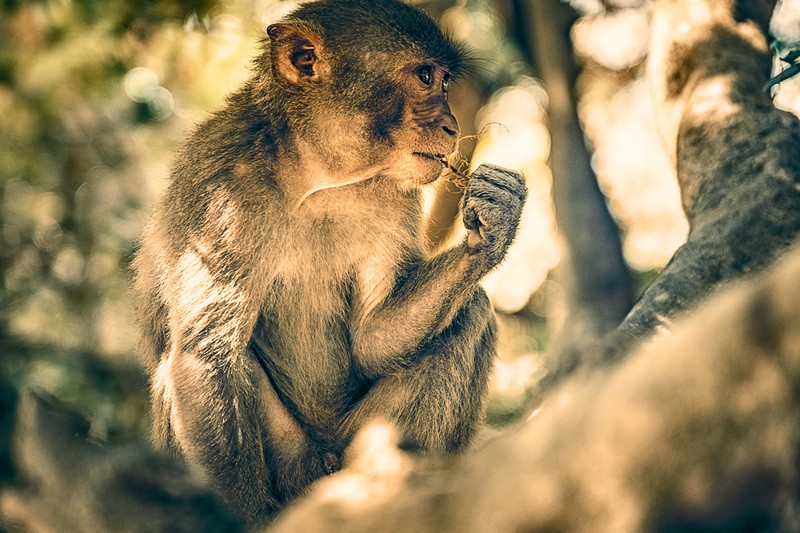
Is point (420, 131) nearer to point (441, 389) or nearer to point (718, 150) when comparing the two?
point (441, 389)

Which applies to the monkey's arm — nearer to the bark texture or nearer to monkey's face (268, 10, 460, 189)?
monkey's face (268, 10, 460, 189)

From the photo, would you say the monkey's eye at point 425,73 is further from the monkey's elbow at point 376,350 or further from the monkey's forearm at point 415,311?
the monkey's elbow at point 376,350

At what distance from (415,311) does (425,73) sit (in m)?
1.16

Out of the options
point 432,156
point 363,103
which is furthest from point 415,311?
point 363,103

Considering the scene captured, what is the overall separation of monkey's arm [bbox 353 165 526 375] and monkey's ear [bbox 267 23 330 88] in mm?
935

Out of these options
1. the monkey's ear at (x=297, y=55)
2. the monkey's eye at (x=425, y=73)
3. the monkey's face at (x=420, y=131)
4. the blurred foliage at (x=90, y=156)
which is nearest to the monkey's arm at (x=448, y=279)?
the monkey's face at (x=420, y=131)

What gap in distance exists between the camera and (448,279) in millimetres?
4043

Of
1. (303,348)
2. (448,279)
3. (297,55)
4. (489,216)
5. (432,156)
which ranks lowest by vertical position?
(303,348)

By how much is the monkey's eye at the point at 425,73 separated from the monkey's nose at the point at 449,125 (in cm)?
22

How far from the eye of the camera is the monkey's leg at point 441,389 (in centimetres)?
403

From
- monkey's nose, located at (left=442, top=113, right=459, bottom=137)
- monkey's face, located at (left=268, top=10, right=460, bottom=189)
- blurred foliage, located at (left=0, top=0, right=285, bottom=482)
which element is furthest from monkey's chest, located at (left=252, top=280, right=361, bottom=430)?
blurred foliage, located at (left=0, top=0, right=285, bottom=482)

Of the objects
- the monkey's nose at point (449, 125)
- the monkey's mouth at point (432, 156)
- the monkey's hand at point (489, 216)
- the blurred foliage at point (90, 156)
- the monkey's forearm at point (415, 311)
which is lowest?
the blurred foliage at point (90, 156)

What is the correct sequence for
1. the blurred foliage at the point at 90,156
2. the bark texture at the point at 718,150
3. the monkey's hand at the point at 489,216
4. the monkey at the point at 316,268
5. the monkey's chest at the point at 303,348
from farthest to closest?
the blurred foliage at the point at 90,156 → the monkey's chest at the point at 303,348 → the monkey's hand at the point at 489,216 → the monkey at the point at 316,268 → the bark texture at the point at 718,150

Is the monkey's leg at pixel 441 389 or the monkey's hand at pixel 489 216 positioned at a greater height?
the monkey's hand at pixel 489 216
